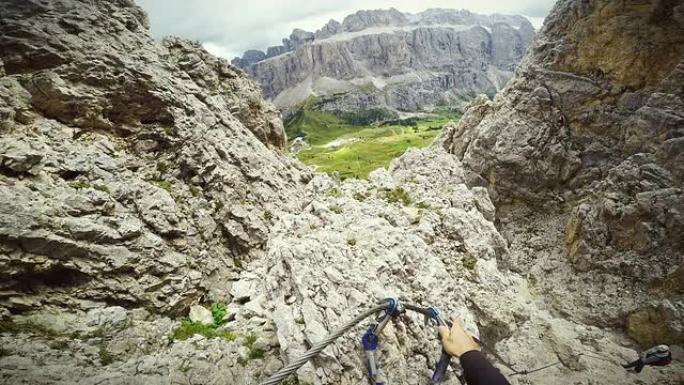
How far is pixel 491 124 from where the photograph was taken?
34.8 metres

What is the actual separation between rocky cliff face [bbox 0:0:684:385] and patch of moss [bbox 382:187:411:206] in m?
0.21

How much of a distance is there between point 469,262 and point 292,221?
10.3 metres

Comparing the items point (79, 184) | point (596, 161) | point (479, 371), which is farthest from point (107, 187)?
point (596, 161)

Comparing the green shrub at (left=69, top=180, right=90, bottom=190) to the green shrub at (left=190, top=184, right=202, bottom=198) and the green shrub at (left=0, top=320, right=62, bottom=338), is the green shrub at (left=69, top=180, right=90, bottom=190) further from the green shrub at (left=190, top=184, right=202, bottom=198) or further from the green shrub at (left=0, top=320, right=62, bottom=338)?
the green shrub at (left=0, top=320, right=62, bottom=338)

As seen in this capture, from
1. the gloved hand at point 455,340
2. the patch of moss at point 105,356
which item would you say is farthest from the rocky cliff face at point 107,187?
the gloved hand at point 455,340

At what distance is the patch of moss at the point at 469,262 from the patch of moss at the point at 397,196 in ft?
16.1

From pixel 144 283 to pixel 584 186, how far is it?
3438cm

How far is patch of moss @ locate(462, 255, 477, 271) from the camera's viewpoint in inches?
761

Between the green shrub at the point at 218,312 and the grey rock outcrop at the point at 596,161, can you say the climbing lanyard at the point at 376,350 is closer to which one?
the grey rock outcrop at the point at 596,161

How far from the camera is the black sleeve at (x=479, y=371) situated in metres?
4.61

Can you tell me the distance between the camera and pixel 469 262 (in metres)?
19.5

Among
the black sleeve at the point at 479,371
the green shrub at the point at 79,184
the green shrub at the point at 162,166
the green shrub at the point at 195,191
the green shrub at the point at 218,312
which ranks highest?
the green shrub at the point at 79,184

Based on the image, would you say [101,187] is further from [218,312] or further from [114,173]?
[218,312]

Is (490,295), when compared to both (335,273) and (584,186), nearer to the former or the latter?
(335,273)
